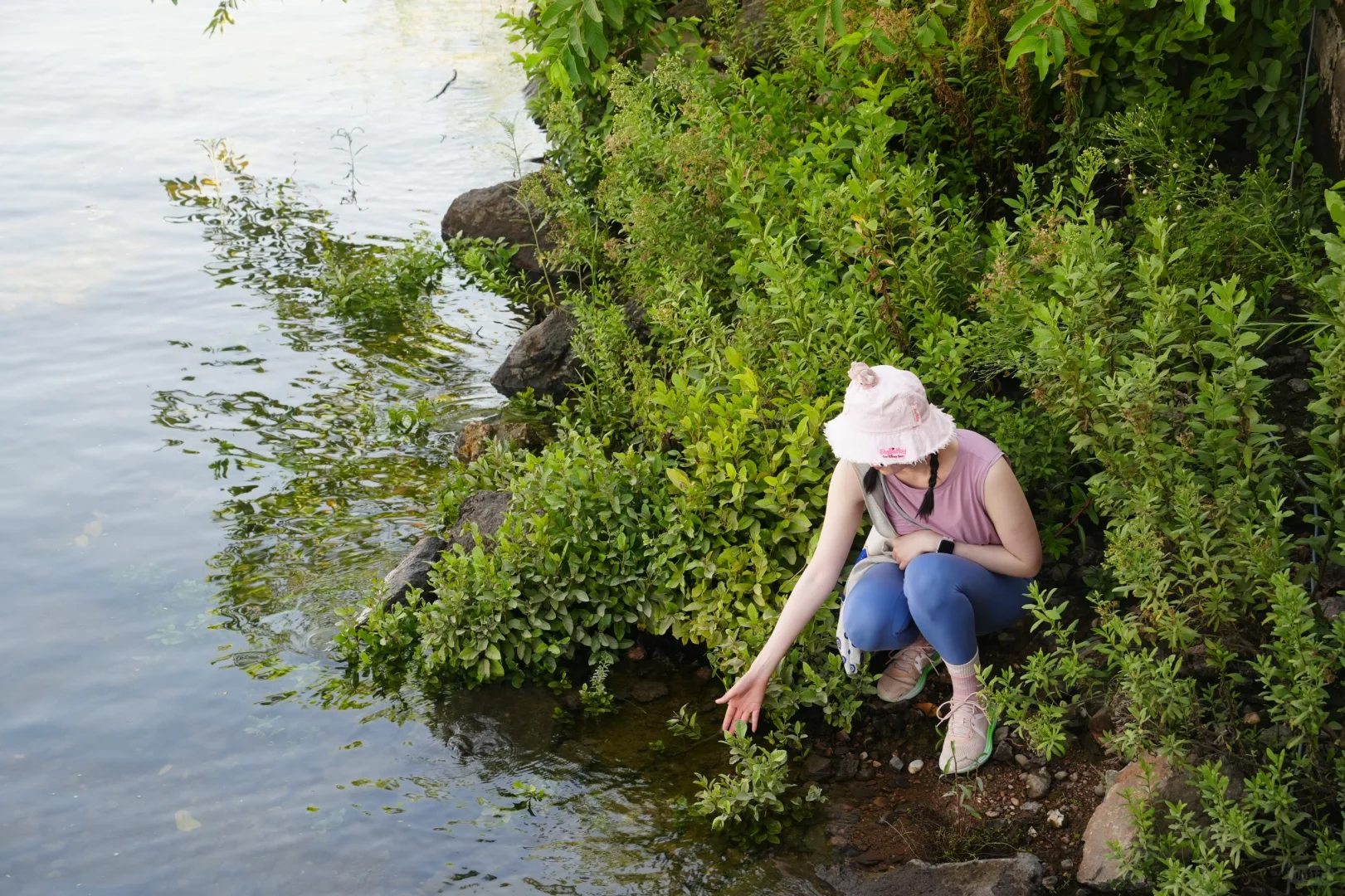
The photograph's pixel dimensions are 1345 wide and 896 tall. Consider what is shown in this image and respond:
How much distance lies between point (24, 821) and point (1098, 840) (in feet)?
12.7

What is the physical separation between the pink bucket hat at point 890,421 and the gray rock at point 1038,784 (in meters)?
1.16

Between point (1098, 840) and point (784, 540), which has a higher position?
point (784, 540)

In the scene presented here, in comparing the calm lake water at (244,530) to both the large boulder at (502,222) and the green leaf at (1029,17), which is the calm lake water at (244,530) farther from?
the green leaf at (1029,17)

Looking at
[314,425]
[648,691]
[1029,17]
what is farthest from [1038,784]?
[314,425]

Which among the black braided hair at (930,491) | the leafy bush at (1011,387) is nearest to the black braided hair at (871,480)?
the black braided hair at (930,491)

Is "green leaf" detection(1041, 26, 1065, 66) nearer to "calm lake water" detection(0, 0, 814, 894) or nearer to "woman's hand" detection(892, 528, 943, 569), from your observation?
"woman's hand" detection(892, 528, 943, 569)

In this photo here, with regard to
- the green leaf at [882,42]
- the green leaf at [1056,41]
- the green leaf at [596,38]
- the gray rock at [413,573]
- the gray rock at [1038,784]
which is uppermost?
the green leaf at [596,38]

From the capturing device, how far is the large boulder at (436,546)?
502 cm

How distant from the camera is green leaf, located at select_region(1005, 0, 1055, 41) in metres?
4.68

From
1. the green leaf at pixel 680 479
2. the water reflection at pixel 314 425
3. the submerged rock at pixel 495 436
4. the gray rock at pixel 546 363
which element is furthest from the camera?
the gray rock at pixel 546 363

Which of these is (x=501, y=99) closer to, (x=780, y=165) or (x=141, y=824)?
(x=780, y=165)

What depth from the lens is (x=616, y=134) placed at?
6.69 meters

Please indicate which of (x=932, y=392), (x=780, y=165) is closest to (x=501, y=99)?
(x=780, y=165)

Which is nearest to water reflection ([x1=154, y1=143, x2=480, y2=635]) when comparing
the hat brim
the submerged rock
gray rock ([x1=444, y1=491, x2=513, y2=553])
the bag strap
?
the submerged rock
